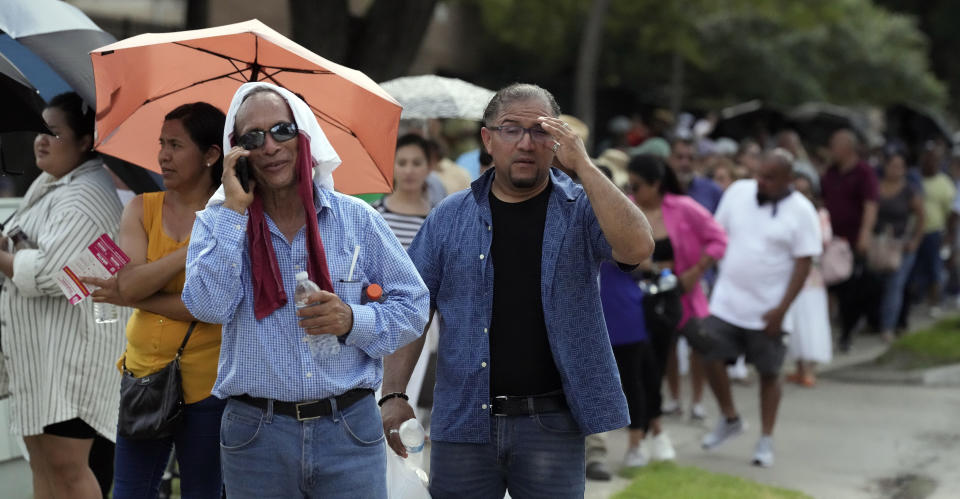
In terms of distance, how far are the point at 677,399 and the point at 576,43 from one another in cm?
1702

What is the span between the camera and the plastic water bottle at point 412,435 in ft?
12.1

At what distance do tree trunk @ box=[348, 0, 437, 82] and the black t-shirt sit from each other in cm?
616

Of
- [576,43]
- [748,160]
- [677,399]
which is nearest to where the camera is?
[677,399]

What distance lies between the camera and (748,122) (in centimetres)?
2014

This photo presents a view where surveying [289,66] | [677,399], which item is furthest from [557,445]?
[677,399]

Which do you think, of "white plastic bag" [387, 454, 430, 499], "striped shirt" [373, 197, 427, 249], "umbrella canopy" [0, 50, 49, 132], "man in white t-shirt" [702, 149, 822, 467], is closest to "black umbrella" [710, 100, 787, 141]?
"man in white t-shirt" [702, 149, 822, 467]

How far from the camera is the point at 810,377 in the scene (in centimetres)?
1074

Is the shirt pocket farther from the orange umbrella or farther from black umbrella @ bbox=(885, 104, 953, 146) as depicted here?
black umbrella @ bbox=(885, 104, 953, 146)

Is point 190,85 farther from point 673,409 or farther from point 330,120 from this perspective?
point 673,409

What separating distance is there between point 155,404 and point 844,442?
5.89 m

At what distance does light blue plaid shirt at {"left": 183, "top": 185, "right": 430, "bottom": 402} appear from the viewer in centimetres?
314

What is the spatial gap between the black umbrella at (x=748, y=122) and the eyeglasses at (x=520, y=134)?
16.7 m

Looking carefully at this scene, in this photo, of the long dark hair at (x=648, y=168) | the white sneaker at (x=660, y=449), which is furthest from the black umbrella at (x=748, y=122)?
the white sneaker at (x=660, y=449)

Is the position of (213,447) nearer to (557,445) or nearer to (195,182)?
(195,182)
